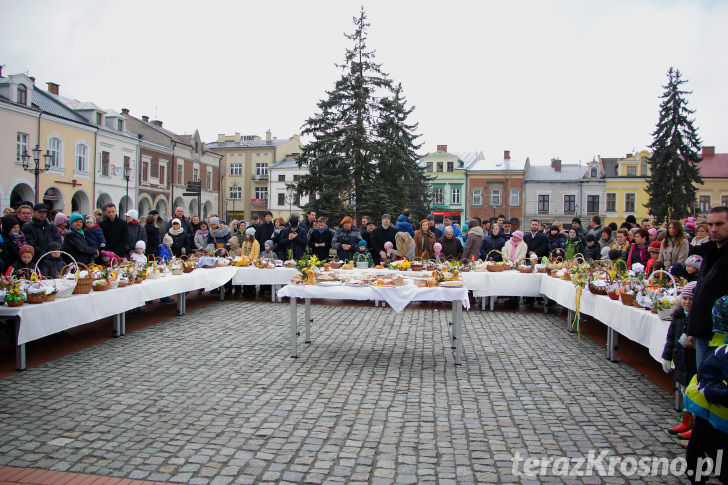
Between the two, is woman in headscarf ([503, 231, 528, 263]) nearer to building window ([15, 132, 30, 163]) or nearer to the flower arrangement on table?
the flower arrangement on table

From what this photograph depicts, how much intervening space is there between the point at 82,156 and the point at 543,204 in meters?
37.8

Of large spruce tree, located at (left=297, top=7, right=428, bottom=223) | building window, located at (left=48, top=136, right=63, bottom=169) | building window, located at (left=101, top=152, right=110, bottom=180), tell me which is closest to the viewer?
large spruce tree, located at (left=297, top=7, right=428, bottom=223)

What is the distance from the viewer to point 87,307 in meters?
6.33

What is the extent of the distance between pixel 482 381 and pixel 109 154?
33.0 meters

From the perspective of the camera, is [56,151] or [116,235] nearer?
[116,235]

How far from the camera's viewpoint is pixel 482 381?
5.30m

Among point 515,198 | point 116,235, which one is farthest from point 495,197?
point 116,235

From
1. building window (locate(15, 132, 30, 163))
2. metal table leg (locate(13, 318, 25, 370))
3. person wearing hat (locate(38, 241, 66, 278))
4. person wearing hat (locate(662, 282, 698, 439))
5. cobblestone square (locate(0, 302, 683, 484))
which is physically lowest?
cobblestone square (locate(0, 302, 683, 484))

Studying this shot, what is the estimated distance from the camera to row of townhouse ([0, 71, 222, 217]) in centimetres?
2439

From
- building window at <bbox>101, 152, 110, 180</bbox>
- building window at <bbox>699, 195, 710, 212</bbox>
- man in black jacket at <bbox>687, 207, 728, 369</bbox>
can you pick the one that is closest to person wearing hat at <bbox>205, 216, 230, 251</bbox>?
man in black jacket at <bbox>687, 207, 728, 369</bbox>

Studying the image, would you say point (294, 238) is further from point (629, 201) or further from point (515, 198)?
point (629, 201)

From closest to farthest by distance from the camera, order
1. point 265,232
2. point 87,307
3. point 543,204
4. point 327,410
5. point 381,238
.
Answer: point 327,410, point 87,307, point 381,238, point 265,232, point 543,204

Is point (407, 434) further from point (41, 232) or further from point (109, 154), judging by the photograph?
point (109, 154)

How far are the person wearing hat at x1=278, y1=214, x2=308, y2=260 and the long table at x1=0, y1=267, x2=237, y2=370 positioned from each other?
222 cm
